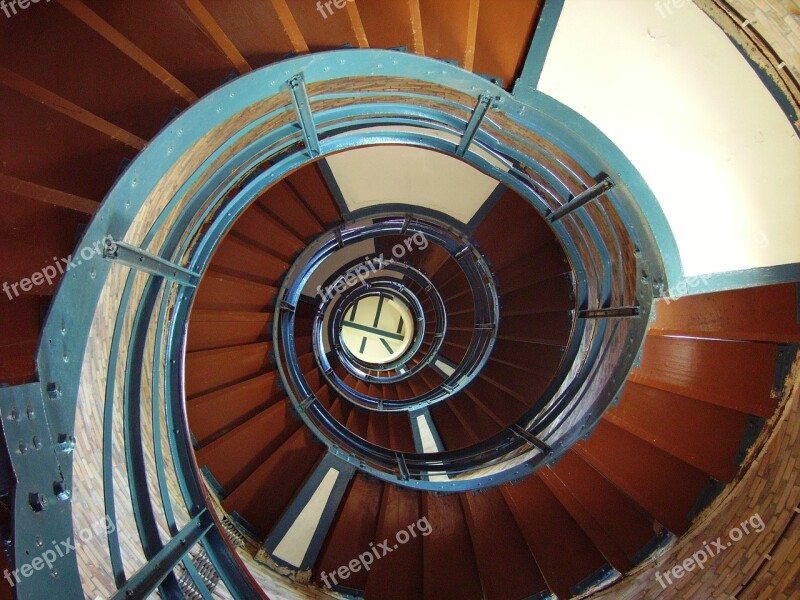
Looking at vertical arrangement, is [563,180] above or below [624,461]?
above

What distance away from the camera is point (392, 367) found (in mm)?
11828

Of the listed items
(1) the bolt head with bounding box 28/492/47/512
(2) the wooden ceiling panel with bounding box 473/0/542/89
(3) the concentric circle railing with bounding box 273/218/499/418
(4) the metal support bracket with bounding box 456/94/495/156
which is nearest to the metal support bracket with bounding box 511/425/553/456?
(3) the concentric circle railing with bounding box 273/218/499/418

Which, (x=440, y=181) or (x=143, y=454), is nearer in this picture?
(x=143, y=454)

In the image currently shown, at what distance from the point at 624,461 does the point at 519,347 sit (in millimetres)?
2961

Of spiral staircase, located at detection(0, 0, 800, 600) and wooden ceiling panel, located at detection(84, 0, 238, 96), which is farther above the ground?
wooden ceiling panel, located at detection(84, 0, 238, 96)

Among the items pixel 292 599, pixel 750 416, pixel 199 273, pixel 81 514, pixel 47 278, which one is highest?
pixel 199 273

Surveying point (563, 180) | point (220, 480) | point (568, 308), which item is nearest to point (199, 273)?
point (220, 480)

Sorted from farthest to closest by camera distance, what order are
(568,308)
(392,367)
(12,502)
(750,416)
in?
(392,367) → (568,308) → (750,416) → (12,502)

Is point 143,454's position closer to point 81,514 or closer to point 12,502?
point 81,514

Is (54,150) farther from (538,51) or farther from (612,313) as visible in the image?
(612,313)

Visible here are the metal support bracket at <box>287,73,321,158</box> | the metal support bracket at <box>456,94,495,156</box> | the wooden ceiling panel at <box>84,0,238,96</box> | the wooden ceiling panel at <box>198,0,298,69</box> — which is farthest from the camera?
the metal support bracket at <box>456,94,495,156</box>

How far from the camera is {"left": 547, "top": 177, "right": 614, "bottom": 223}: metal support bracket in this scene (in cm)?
334

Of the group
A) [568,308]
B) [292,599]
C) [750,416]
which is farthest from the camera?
[568,308]

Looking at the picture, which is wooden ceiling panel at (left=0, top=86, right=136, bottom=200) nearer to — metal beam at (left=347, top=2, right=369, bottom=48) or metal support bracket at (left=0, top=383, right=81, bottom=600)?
metal support bracket at (left=0, top=383, right=81, bottom=600)
